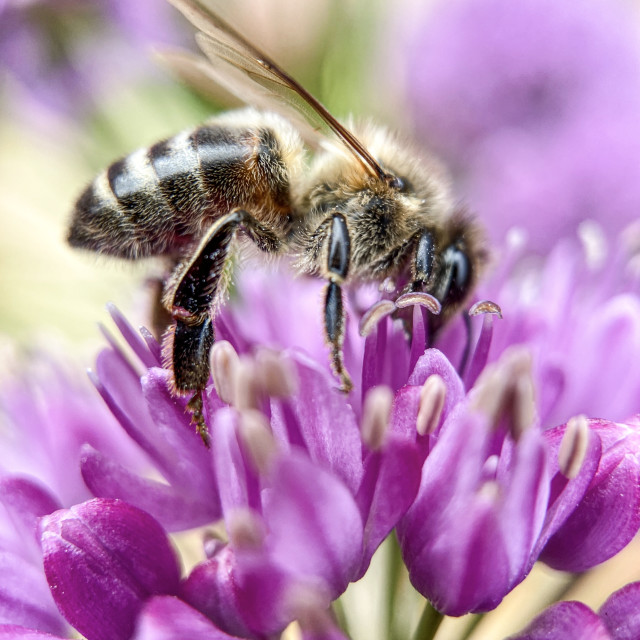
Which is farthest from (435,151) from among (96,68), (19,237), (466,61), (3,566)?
(3,566)

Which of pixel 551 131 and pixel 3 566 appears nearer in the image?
pixel 3 566

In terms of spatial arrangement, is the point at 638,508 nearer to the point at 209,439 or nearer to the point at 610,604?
the point at 610,604

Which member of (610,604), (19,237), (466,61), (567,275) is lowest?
(610,604)

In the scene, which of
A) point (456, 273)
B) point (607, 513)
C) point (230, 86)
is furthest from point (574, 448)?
point (230, 86)

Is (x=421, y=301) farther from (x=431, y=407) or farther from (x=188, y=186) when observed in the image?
(x=188, y=186)

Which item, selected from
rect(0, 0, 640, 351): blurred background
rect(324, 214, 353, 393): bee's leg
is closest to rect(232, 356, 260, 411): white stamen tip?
rect(324, 214, 353, 393): bee's leg

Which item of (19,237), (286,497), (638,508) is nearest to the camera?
(286,497)

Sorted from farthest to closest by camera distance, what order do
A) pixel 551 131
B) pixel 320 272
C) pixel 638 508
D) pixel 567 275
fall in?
1. pixel 551 131
2. pixel 567 275
3. pixel 320 272
4. pixel 638 508

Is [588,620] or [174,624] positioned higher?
[174,624]
